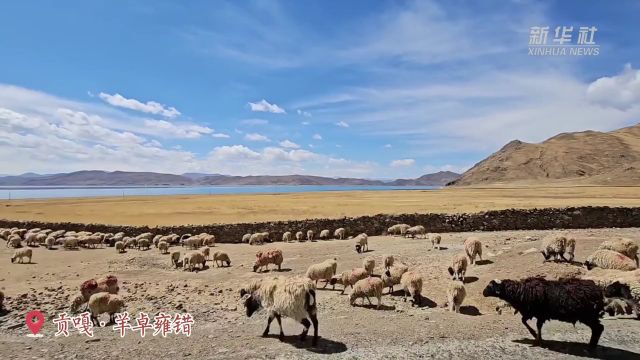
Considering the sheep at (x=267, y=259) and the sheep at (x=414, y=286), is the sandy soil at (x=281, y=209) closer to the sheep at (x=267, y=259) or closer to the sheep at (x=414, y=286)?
the sheep at (x=267, y=259)

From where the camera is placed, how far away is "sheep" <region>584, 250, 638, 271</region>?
39.5 ft

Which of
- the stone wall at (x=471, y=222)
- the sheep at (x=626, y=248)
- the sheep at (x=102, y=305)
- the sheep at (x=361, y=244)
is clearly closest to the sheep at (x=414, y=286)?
the sheep at (x=626, y=248)

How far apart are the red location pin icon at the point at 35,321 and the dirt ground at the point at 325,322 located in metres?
0.22

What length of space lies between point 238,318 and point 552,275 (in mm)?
10302

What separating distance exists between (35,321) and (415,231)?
68.7 ft

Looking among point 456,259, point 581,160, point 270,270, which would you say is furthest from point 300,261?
point 581,160

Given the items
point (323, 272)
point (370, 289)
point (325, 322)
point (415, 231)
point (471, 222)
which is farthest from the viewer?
point (471, 222)

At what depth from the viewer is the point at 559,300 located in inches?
325

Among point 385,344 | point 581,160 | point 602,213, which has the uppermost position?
point 581,160

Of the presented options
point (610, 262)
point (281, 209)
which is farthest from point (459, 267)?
point (281, 209)

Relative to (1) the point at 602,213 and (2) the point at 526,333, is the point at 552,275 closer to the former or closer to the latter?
(2) the point at 526,333

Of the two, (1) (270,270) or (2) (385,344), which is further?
(1) (270,270)

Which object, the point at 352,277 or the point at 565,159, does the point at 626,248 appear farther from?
the point at 565,159

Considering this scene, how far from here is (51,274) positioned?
770 inches
